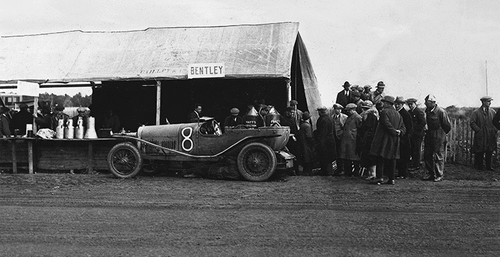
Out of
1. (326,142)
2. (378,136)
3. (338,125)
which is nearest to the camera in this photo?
(378,136)

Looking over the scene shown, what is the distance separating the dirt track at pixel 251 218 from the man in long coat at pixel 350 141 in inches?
37.0

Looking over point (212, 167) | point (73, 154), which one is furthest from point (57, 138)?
point (212, 167)

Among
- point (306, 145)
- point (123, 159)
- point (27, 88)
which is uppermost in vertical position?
point (27, 88)

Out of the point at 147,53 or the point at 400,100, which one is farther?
the point at 147,53

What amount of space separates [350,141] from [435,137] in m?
1.86

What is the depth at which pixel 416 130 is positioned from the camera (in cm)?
1168

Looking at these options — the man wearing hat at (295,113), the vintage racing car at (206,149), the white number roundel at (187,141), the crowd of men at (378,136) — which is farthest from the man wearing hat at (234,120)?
the man wearing hat at (295,113)

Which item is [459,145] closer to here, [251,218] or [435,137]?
[435,137]

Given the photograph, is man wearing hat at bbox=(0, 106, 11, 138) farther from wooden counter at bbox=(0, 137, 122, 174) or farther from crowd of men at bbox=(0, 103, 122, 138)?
wooden counter at bbox=(0, 137, 122, 174)

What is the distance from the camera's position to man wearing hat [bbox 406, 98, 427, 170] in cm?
1160

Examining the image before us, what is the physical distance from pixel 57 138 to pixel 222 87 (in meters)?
5.33

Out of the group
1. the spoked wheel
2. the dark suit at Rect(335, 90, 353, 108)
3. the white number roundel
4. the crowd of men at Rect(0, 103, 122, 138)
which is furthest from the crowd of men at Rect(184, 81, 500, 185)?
the crowd of men at Rect(0, 103, 122, 138)

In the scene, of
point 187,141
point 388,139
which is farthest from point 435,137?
point 187,141

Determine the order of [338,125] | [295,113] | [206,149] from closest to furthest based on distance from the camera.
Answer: [206,149], [338,125], [295,113]
